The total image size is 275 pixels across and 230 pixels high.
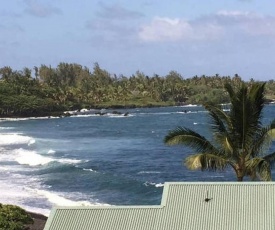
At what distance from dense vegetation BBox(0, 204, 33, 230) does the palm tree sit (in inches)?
346

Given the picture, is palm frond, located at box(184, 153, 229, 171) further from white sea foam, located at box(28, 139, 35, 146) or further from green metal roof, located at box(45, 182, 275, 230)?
white sea foam, located at box(28, 139, 35, 146)

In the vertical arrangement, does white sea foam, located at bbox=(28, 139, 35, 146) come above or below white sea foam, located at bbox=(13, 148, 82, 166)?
below

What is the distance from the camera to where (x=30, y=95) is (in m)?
168

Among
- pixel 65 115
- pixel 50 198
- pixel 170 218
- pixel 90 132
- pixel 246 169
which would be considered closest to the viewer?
pixel 170 218

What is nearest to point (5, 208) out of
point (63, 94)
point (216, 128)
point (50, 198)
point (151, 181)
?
point (216, 128)

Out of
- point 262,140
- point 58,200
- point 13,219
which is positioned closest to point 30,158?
point 58,200

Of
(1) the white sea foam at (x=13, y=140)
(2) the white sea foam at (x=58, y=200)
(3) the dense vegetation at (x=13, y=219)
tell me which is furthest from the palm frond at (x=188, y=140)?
(1) the white sea foam at (x=13, y=140)

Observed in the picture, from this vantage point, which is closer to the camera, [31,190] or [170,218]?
[170,218]

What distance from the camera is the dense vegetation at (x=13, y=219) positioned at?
23.9 m

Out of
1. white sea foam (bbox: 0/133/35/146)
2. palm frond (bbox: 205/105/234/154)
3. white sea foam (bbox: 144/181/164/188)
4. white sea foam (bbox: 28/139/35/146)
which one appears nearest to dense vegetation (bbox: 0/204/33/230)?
palm frond (bbox: 205/105/234/154)

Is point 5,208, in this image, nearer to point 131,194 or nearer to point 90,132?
point 131,194

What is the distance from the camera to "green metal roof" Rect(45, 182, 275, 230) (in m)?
15.0

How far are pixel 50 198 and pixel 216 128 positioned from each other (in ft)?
78.9

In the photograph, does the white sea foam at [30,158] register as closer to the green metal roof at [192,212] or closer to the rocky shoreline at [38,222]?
the rocky shoreline at [38,222]
